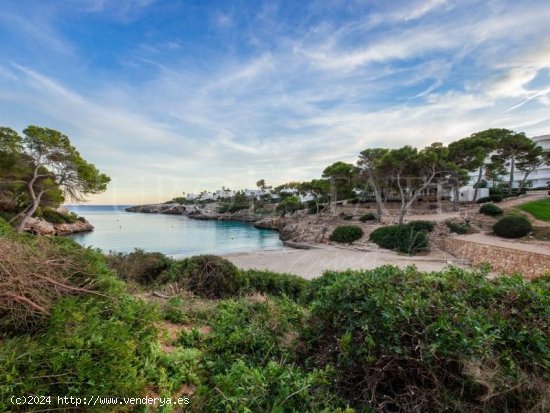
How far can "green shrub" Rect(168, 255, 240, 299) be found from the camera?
696 centimetres

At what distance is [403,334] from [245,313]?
2.18m

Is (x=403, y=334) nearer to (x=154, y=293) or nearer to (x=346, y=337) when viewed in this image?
(x=346, y=337)

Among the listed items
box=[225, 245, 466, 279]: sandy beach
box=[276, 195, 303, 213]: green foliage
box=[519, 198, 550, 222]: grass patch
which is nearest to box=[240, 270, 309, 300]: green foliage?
box=[225, 245, 466, 279]: sandy beach

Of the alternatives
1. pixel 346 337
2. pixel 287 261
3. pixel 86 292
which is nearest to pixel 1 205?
pixel 287 261

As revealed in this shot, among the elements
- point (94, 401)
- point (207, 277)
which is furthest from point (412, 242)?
point (94, 401)

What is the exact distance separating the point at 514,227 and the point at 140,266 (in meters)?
20.0

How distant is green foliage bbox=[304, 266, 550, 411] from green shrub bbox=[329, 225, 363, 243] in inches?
745

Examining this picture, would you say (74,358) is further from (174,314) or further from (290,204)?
(290,204)

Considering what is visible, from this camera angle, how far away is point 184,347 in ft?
9.59

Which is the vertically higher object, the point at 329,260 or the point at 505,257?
the point at 505,257

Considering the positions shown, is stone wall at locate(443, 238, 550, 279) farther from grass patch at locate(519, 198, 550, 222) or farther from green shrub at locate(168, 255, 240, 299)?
green shrub at locate(168, 255, 240, 299)

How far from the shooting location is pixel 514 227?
50.0 ft

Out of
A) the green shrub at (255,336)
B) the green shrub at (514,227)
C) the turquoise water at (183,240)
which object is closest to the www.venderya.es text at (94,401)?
the green shrub at (255,336)

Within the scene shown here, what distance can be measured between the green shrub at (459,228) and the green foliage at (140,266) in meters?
19.0
